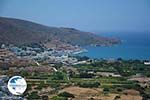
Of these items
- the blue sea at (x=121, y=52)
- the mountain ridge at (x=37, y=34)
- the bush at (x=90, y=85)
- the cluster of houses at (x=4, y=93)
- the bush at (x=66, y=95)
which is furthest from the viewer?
the mountain ridge at (x=37, y=34)

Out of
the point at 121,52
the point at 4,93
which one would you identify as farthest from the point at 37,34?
the point at 4,93

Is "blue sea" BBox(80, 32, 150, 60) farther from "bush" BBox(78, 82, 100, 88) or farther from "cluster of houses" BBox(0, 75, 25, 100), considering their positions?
"cluster of houses" BBox(0, 75, 25, 100)

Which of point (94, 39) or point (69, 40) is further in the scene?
point (94, 39)

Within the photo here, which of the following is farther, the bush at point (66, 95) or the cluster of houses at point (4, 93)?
the bush at point (66, 95)

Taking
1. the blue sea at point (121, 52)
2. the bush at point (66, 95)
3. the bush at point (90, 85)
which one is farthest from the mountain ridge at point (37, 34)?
the bush at point (66, 95)

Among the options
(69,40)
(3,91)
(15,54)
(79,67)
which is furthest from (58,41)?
(3,91)

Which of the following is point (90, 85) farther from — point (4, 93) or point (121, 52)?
point (121, 52)

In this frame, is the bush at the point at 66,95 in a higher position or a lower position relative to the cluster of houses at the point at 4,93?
lower

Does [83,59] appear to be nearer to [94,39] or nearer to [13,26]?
[13,26]

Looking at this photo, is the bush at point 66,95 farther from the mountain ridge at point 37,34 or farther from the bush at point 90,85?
the mountain ridge at point 37,34

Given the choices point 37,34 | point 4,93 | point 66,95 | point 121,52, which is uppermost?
point 37,34

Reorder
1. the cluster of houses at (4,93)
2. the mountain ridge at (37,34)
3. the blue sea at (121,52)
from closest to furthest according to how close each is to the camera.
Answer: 1. the cluster of houses at (4,93)
2. the blue sea at (121,52)
3. the mountain ridge at (37,34)
